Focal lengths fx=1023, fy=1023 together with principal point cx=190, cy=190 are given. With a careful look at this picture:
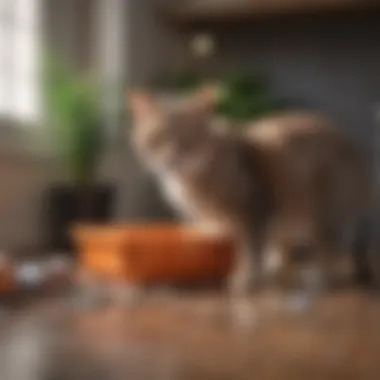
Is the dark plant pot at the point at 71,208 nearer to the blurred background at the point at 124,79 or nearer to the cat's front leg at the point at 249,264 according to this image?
the blurred background at the point at 124,79

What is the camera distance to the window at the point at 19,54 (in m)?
2.46

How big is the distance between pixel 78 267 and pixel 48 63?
1.75 ft

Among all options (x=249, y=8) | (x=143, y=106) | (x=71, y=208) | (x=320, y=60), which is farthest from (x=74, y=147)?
(x=320, y=60)

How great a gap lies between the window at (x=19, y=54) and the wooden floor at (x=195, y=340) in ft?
2.67

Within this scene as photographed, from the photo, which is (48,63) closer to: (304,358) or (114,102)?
(114,102)

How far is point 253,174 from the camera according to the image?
2010 millimetres

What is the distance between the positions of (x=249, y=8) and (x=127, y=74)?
0.36m

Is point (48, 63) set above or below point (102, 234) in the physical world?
above

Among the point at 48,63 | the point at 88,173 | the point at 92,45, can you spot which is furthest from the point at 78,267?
the point at 92,45

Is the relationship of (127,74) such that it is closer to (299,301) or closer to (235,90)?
(235,90)

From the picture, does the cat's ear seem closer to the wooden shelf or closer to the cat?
the cat

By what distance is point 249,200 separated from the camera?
6.49 feet

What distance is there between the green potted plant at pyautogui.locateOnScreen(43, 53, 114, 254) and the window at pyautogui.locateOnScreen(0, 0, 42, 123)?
9cm

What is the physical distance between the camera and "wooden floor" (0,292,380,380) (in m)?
1.24
